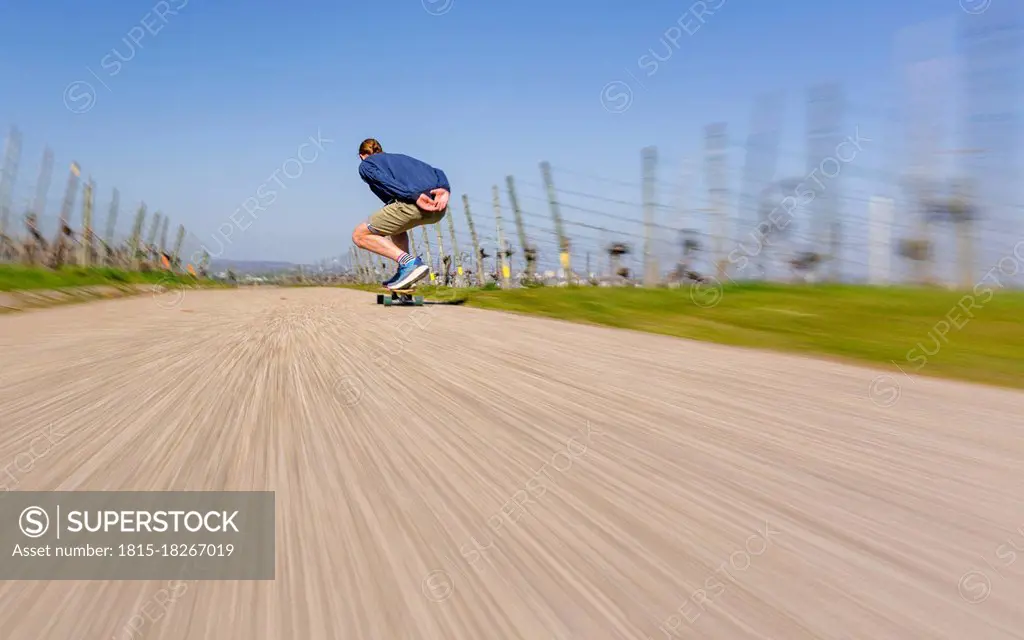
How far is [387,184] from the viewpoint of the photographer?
9.66 metres

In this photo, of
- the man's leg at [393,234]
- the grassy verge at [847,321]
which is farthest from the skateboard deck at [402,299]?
the grassy verge at [847,321]

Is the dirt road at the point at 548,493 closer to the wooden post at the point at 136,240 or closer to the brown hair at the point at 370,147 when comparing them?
the brown hair at the point at 370,147

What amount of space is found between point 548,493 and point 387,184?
26.9 feet

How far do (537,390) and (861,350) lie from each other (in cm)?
331

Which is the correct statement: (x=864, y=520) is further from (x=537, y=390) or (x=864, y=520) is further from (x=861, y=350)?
(x=861, y=350)

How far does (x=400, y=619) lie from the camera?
4.09 ft

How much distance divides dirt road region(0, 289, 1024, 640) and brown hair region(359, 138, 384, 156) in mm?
6252

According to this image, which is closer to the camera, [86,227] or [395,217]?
[395,217]

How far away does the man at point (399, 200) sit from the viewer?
970cm

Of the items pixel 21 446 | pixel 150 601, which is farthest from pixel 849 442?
pixel 21 446

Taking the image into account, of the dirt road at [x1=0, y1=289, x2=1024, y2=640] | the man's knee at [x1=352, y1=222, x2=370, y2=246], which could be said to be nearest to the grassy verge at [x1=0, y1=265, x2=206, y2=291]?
the man's knee at [x1=352, y1=222, x2=370, y2=246]

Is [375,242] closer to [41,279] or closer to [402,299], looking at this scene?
[402,299]

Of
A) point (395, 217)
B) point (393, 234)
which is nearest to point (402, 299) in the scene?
point (393, 234)

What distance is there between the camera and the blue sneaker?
10.0 m
